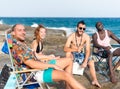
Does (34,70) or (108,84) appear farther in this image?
(108,84)

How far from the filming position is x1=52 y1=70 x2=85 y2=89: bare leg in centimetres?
532

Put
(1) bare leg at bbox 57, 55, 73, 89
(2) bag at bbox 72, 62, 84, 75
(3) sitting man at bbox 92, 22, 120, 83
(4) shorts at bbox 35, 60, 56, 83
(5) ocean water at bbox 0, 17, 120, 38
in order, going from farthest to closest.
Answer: (5) ocean water at bbox 0, 17, 120, 38
(3) sitting man at bbox 92, 22, 120, 83
(2) bag at bbox 72, 62, 84, 75
(1) bare leg at bbox 57, 55, 73, 89
(4) shorts at bbox 35, 60, 56, 83

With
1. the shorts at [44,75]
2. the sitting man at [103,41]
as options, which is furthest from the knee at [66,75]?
the sitting man at [103,41]

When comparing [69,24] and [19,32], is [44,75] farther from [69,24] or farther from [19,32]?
[69,24]

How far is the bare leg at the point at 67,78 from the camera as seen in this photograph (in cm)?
532

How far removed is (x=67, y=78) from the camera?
5332mm

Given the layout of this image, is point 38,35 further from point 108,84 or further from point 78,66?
point 108,84

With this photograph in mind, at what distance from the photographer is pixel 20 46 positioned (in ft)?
18.3

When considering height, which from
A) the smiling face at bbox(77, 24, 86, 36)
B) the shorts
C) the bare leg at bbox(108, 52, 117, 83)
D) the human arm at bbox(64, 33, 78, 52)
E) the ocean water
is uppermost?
the smiling face at bbox(77, 24, 86, 36)

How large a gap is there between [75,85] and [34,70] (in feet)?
2.22

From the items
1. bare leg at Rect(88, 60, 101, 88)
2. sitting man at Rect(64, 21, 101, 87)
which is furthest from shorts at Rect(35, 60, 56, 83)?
sitting man at Rect(64, 21, 101, 87)

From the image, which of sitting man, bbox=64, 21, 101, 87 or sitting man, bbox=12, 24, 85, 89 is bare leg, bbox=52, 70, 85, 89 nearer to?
sitting man, bbox=12, 24, 85, 89

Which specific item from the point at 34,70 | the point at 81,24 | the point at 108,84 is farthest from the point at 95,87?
the point at 34,70

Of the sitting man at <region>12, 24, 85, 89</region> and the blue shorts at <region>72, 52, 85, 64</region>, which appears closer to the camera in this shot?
the sitting man at <region>12, 24, 85, 89</region>
